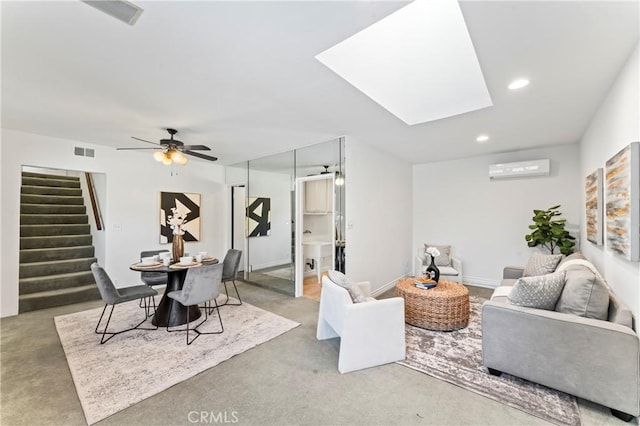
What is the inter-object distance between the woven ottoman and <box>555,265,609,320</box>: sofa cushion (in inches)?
41.8

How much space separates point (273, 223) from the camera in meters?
6.12

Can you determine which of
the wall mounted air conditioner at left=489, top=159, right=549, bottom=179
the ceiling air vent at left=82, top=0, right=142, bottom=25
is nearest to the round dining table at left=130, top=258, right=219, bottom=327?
the ceiling air vent at left=82, top=0, right=142, bottom=25

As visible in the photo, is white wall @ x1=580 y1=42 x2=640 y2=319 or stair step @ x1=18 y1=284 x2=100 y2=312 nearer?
white wall @ x1=580 y1=42 x2=640 y2=319

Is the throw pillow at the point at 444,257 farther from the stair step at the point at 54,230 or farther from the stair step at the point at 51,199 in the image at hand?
the stair step at the point at 51,199

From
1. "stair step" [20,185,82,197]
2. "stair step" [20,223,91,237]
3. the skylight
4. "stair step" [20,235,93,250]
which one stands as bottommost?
"stair step" [20,235,93,250]

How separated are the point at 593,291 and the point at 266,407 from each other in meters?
2.62

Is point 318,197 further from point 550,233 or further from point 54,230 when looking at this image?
point 54,230

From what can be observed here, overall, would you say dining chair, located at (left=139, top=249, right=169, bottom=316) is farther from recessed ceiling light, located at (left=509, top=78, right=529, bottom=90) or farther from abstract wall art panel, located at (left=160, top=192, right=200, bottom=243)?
recessed ceiling light, located at (left=509, top=78, right=529, bottom=90)

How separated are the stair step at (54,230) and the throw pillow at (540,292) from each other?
712 centimetres

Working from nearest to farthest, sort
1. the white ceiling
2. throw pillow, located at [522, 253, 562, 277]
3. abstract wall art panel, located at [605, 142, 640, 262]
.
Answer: the white ceiling
abstract wall art panel, located at [605, 142, 640, 262]
throw pillow, located at [522, 253, 562, 277]

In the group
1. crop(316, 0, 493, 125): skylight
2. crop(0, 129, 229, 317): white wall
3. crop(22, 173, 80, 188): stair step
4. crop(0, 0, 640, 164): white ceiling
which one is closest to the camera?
crop(0, 0, 640, 164): white ceiling

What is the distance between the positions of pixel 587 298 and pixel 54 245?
7.47 metres

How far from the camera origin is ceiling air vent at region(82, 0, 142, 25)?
4.80 feet

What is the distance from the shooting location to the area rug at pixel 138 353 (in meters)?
2.08
